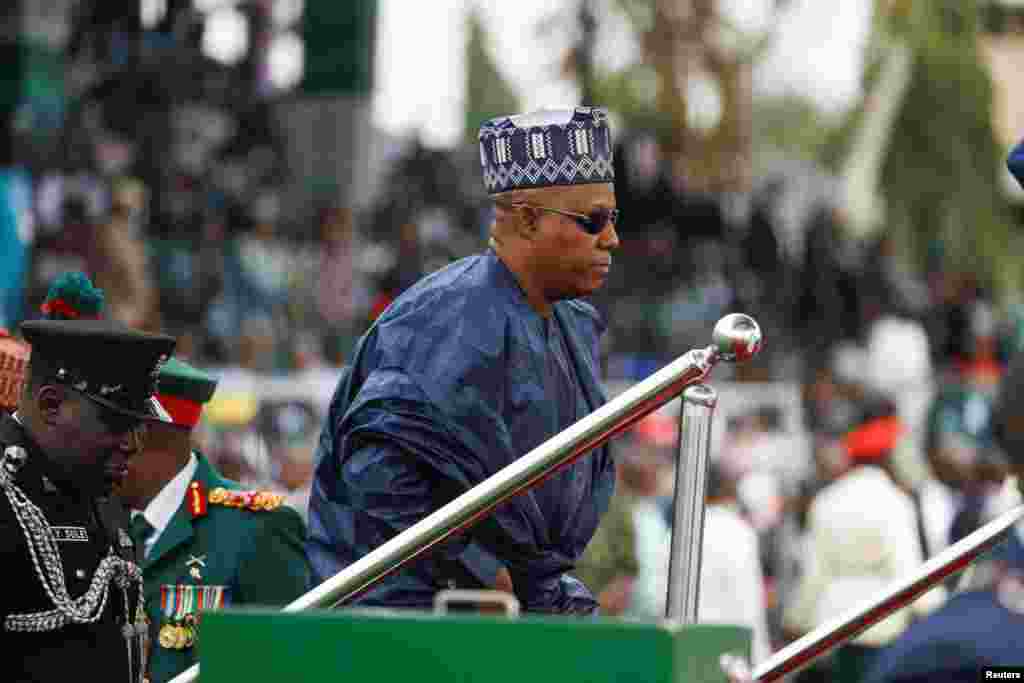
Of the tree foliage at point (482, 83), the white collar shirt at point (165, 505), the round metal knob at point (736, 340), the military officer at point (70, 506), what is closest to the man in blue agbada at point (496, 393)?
the military officer at point (70, 506)

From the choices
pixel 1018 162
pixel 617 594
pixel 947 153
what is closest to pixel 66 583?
pixel 1018 162

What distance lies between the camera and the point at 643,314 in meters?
24.7

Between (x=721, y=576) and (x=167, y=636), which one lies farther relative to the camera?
(x=721, y=576)

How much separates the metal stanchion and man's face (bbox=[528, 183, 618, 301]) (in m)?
1.33

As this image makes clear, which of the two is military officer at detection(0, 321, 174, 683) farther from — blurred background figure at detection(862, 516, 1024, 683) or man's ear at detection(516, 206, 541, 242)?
blurred background figure at detection(862, 516, 1024, 683)

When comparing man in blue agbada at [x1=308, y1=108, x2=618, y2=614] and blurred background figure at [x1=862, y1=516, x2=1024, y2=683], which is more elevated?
man in blue agbada at [x1=308, y1=108, x2=618, y2=614]

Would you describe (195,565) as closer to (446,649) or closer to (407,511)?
(407,511)

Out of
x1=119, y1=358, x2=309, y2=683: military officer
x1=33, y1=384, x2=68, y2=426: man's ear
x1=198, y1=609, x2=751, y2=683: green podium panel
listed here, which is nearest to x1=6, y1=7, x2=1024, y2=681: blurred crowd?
x1=119, y1=358, x2=309, y2=683: military officer

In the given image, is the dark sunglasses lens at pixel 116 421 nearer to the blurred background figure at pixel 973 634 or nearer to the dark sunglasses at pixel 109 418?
the dark sunglasses at pixel 109 418

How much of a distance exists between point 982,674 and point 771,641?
10.9 m

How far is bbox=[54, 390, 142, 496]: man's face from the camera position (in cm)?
579

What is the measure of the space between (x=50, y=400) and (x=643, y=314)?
62.4ft

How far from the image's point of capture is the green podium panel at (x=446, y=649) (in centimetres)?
417

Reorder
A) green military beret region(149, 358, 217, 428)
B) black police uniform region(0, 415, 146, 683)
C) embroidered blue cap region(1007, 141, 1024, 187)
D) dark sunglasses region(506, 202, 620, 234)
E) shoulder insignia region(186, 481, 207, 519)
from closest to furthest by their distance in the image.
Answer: black police uniform region(0, 415, 146, 683) < embroidered blue cap region(1007, 141, 1024, 187) < dark sunglasses region(506, 202, 620, 234) < shoulder insignia region(186, 481, 207, 519) < green military beret region(149, 358, 217, 428)
